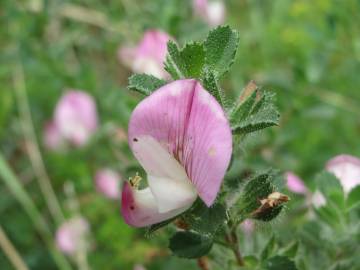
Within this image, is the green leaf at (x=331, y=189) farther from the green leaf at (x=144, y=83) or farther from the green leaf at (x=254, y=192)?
the green leaf at (x=144, y=83)

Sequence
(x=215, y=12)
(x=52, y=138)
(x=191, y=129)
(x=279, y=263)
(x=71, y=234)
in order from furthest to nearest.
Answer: (x=52, y=138) < (x=215, y=12) < (x=71, y=234) < (x=279, y=263) < (x=191, y=129)

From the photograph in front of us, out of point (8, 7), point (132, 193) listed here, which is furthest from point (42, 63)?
point (132, 193)

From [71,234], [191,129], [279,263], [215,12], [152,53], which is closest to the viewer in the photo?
[191,129]

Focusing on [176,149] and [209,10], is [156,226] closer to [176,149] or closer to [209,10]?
[176,149]

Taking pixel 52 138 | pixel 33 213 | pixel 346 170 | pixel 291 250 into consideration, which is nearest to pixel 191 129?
pixel 291 250

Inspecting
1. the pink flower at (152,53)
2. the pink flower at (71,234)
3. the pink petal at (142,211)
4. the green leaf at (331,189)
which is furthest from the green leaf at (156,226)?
the pink flower at (71,234)

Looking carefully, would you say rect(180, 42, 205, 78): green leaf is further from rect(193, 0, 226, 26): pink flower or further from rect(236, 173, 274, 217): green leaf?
rect(193, 0, 226, 26): pink flower

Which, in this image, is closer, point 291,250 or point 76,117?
point 291,250
